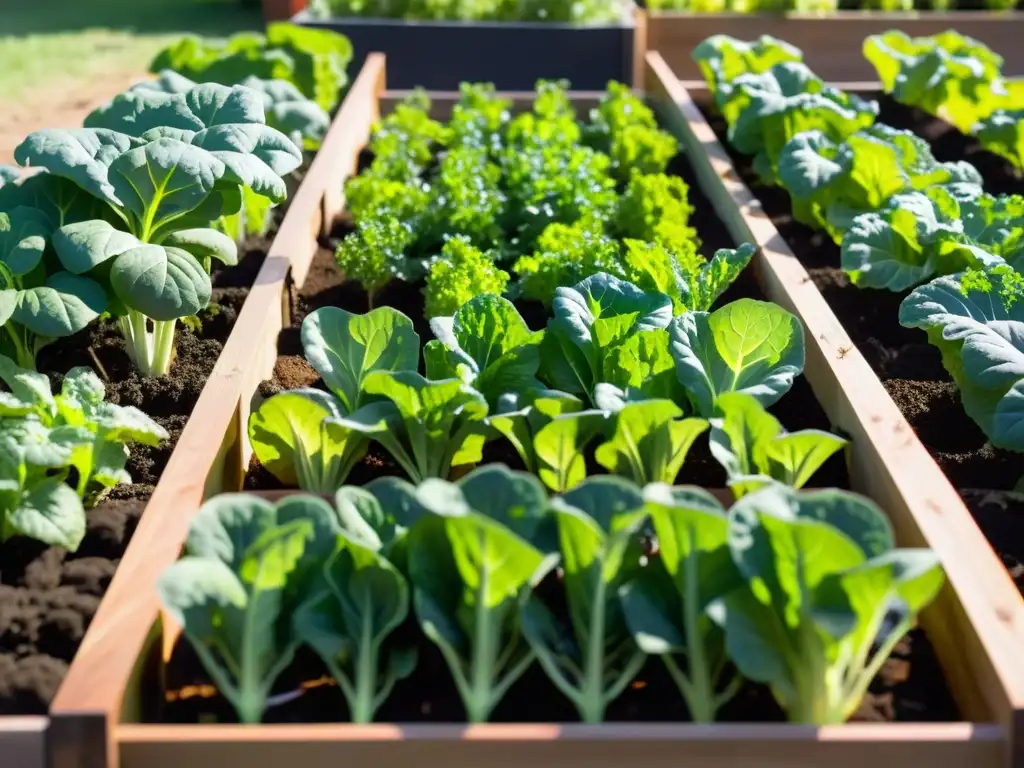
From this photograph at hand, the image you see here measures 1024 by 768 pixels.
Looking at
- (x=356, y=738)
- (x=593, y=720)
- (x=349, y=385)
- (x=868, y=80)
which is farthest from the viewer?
(x=868, y=80)

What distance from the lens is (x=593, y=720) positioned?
162cm

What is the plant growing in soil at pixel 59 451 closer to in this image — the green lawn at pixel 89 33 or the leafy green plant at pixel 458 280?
the leafy green plant at pixel 458 280

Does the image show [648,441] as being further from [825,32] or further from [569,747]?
[825,32]

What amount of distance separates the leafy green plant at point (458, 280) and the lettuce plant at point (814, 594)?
1.21m

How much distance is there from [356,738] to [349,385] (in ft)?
2.91

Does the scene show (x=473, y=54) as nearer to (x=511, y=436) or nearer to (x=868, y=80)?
(x=868, y=80)

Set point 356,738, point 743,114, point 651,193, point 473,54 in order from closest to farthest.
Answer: point 356,738 < point 651,193 < point 743,114 < point 473,54

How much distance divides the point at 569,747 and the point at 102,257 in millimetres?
1378

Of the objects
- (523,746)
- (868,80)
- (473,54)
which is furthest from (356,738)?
(868,80)

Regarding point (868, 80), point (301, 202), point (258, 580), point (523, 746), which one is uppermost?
point (258, 580)

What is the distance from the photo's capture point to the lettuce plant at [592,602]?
1622mm

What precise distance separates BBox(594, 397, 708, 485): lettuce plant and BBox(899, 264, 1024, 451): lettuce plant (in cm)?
54

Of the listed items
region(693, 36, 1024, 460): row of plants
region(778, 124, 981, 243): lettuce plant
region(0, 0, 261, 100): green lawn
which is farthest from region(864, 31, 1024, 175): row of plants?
region(0, 0, 261, 100): green lawn

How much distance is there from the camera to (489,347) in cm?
229
